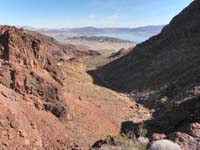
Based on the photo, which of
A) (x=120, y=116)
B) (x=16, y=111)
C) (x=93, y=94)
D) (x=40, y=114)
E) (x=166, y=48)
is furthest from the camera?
(x=166, y=48)

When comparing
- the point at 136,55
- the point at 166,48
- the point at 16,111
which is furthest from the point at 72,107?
the point at 136,55

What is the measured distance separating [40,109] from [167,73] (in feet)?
83.1

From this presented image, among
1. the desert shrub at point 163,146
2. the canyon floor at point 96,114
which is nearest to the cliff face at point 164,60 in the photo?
the canyon floor at point 96,114

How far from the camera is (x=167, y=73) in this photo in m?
45.4

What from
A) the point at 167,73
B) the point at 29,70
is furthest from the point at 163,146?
the point at 167,73

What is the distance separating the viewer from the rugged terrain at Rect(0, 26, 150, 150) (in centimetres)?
1945

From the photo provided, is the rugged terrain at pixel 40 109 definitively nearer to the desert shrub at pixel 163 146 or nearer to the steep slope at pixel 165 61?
the desert shrub at pixel 163 146

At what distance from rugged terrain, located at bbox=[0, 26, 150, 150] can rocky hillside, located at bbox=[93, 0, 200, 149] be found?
4.01 metres

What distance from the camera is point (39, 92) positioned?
24.1m

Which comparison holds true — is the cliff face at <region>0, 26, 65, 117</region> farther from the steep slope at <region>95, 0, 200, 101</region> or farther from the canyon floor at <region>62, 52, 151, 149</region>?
the steep slope at <region>95, 0, 200, 101</region>

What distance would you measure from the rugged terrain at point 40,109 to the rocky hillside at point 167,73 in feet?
13.1

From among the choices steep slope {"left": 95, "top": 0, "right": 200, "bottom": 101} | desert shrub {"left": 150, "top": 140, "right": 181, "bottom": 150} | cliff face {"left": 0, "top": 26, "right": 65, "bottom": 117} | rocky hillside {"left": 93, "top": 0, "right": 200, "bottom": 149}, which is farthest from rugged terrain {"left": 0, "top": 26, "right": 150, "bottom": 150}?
steep slope {"left": 95, "top": 0, "right": 200, "bottom": 101}

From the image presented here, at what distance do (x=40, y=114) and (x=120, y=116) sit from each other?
9.27 metres

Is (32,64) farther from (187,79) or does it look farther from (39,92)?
(187,79)
